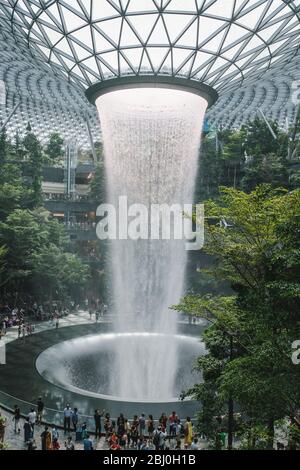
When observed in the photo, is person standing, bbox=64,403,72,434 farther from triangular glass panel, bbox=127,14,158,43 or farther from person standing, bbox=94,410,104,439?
triangular glass panel, bbox=127,14,158,43

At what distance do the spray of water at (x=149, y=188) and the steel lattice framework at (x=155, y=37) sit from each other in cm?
278

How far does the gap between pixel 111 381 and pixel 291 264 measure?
18.3 m

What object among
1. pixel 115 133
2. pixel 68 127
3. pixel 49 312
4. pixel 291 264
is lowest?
pixel 49 312

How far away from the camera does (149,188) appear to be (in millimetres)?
46125

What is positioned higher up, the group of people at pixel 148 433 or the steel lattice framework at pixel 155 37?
the steel lattice framework at pixel 155 37

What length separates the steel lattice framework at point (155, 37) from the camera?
30.2 m

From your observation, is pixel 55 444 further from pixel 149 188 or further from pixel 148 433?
pixel 149 188

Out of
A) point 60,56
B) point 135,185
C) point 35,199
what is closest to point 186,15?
point 60,56

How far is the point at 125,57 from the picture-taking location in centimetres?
3406

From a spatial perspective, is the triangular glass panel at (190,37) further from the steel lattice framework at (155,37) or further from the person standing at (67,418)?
the person standing at (67,418)

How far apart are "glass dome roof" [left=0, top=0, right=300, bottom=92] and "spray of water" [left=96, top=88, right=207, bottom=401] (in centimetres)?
293

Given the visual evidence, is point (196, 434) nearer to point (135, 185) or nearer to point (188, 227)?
point (135, 185)

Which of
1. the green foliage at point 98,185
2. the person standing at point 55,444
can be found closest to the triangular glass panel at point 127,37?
the person standing at point 55,444

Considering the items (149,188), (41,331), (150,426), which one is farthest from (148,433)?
(149,188)
